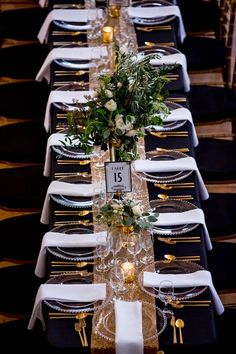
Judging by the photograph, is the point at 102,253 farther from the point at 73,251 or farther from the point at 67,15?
the point at 67,15

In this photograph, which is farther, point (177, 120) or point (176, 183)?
point (177, 120)

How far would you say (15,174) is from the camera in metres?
7.06

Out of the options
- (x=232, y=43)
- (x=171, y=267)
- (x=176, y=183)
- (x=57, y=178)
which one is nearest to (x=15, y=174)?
(x=57, y=178)

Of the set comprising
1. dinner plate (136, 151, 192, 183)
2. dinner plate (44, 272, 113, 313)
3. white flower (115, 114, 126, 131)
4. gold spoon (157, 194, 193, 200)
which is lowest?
dinner plate (44, 272, 113, 313)

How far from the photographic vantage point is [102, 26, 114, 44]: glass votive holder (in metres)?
7.40

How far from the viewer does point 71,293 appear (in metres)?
5.36

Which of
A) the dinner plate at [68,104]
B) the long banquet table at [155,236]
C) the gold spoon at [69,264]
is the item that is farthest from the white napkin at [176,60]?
the gold spoon at [69,264]

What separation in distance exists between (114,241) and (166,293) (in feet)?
1.36

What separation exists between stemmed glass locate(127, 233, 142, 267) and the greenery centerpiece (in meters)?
0.53

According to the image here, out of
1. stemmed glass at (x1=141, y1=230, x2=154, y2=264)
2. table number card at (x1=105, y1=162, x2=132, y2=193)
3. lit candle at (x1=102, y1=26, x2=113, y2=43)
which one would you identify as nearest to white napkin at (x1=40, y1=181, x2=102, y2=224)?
table number card at (x1=105, y1=162, x2=132, y2=193)

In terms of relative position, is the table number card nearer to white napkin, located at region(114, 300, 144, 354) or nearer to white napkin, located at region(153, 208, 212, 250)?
white napkin, located at region(153, 208, 212, 250)

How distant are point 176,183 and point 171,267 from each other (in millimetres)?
816

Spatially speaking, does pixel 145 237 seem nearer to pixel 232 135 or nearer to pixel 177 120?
pixel 177 120

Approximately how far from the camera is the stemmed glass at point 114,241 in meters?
5.45
